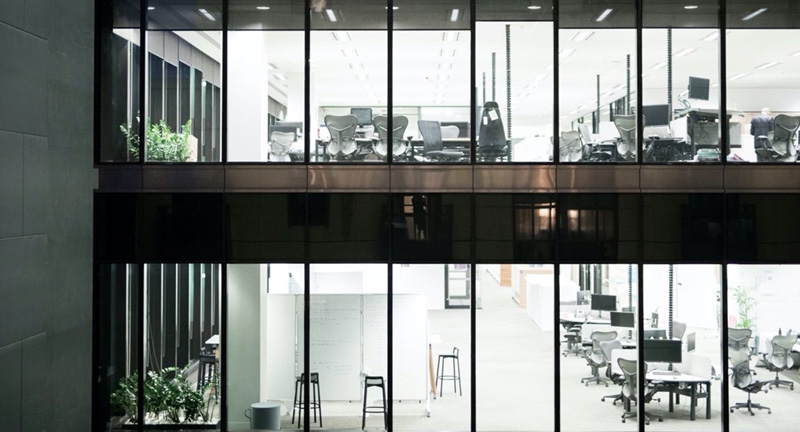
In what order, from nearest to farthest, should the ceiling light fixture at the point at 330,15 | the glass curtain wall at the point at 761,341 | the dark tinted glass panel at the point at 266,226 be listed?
1. the glass curtain wall at the point at 761,341
2. the dark tinted glass panel at the point at 266,226
3. the ceiling light fixture at the point at 330,15

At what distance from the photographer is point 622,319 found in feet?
35.8

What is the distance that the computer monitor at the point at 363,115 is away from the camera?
10.9m

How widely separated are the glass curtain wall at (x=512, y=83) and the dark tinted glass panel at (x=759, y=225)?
2747 millimetres

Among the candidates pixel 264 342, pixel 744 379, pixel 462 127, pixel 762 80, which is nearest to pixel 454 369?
pixel 264 342

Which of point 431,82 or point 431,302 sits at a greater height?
point 431,82

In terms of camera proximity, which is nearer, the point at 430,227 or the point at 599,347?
the point at 599,347

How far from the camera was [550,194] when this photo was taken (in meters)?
10.9

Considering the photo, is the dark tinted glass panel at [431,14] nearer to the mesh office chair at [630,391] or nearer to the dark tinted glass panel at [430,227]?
the dark tinted glass panel at [430,227]

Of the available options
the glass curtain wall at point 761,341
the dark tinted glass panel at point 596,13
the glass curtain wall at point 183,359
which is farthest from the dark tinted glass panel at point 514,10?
the glass curtain wall at point 183,359

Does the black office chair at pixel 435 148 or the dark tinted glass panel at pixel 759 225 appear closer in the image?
the dark tinted glass panel at pixel 759 225

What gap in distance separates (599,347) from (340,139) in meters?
4.65

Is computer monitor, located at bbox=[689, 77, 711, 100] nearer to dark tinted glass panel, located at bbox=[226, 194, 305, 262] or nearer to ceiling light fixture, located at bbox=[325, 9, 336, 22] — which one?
ceiling light fixture, located at bbox=[325, 9, 336, 22]

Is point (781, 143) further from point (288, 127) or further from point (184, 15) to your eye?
point (184, 15)

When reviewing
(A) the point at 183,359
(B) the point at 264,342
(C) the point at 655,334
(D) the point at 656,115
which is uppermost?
(D) the point at 656,115
